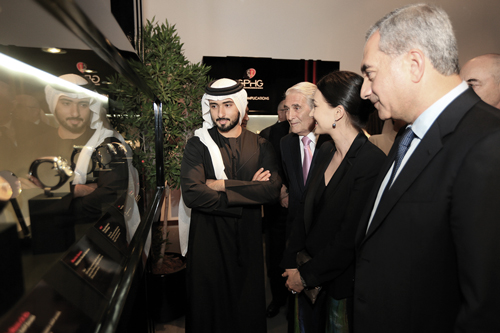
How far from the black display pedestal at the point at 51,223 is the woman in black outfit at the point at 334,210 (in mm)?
1265

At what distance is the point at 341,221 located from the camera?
63.1 inches

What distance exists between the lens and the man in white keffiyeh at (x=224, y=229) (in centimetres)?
228

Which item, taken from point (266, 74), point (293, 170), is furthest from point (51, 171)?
point (266, 74)

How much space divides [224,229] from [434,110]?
5.75 ft

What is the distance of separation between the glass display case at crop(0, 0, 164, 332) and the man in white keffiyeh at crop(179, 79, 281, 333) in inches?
48.6

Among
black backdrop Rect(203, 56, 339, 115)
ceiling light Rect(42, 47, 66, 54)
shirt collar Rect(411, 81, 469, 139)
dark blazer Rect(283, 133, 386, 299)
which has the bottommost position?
dark blazer Rect(283, 133, 386, 299)

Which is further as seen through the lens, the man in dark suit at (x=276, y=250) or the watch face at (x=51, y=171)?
the man in dark suit at (x=276, y=250)

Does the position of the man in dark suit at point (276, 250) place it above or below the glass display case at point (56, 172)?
below

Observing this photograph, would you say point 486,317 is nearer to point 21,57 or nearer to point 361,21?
point 21,57

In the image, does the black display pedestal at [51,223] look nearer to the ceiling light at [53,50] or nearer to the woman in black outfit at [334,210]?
the ceiling light at [53,50]

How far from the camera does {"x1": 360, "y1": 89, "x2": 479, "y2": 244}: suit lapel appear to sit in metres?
0.91

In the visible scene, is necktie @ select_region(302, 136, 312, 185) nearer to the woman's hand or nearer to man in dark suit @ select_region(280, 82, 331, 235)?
man in dark suit @ select_region(280, 82, 331, 235)

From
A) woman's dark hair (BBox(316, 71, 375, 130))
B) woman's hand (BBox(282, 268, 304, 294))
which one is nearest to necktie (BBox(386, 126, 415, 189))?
woman's dark hair (BBox(316, 71, 375, 130))

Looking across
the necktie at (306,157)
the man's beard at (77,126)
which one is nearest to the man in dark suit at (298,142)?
the necktie at (306,157)
